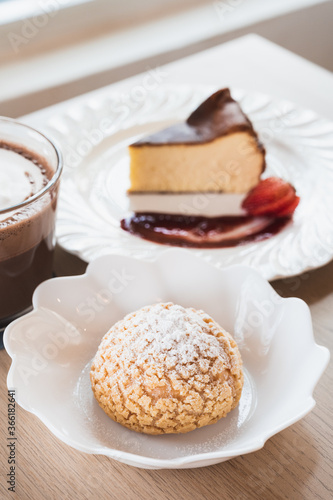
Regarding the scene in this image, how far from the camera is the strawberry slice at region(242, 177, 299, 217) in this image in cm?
100

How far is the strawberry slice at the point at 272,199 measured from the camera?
1.00 m

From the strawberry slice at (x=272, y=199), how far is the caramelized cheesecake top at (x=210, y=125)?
Result: 80mm

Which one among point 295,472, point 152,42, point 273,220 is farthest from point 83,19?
point 295,472

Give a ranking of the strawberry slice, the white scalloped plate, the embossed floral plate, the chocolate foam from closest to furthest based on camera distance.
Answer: the embossed floral plate
the chocolate foam
the white scalloped plate
the strawberry slice

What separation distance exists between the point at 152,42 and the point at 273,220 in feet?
3.42

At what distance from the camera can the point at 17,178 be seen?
0.72 m

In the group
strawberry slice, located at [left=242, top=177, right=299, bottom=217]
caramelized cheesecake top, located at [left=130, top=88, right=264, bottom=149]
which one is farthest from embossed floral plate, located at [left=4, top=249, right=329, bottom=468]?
caramelized cheesecake top, located at [left=130, top=88, right=264, bottom=149]

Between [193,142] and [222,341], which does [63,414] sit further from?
[193,142]

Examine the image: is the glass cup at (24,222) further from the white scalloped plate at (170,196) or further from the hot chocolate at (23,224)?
the white scalloped plate at (170,196)

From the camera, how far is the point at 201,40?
188cm

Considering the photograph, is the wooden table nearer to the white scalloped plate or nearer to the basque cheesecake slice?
the white scalloped plate

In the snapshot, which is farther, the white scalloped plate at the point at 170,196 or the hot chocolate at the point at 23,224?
the white scalloped plate at the point at 170,196

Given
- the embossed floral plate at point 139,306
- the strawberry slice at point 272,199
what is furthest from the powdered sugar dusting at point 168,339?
the strawberry slice at point 272,199

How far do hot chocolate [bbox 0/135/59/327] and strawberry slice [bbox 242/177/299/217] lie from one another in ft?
1.39
